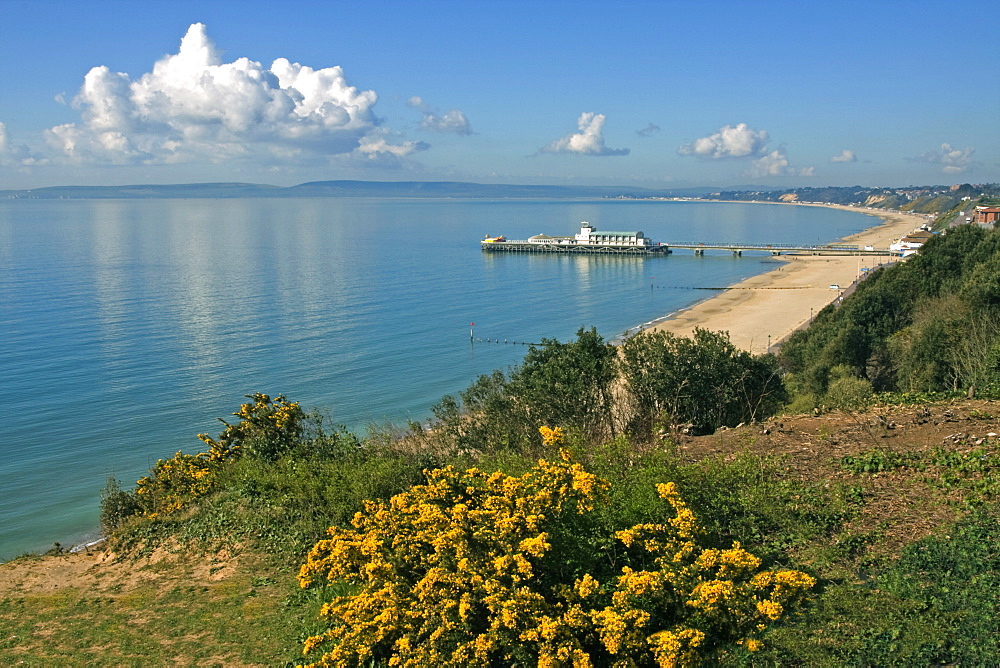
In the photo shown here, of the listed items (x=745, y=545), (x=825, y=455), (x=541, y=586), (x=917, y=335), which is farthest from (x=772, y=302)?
(x=541, y=586)

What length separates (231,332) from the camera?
2119 inches

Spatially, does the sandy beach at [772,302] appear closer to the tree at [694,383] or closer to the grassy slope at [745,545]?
the tree at [694,383]

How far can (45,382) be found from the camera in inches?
1587

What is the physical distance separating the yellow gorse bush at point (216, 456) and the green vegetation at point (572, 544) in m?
0.07

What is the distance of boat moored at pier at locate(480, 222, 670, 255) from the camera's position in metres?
121

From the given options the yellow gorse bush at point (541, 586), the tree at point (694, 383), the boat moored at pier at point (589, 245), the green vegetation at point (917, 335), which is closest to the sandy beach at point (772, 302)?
the green vegetation at point (917, 335)

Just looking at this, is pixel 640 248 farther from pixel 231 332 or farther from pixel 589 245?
pixel 231 332

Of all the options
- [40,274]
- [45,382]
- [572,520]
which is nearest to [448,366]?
[45,382]

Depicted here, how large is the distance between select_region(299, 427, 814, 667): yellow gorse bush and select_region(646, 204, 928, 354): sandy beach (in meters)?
39.4

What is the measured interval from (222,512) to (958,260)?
40.6 m

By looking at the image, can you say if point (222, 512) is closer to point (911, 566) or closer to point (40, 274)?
point (911, 566)

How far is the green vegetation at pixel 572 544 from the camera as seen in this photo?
7906mm

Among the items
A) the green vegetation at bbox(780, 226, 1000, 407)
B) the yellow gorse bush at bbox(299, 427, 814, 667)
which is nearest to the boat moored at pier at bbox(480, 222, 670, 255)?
the green vegetation at bbox(780, 226, 1000, 407)

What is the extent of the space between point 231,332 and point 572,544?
1941 inches
